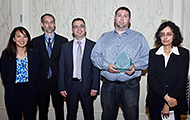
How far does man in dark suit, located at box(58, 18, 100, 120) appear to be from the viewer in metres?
2.59

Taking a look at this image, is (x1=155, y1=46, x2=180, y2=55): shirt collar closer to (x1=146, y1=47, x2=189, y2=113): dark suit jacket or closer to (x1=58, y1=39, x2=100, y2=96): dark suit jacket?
(x1=146, y1=47, x2=189, y2=113): dark suit jacket

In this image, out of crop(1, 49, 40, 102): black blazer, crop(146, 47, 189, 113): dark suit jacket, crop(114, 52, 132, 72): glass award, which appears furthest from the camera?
crop(1, 49, 40, 102): black blazer

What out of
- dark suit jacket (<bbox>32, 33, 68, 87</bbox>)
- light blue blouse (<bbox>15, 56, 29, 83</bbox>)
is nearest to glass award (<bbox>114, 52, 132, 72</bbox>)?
dark suit jacket (<bbox>32, 33, 68, 87</bbox>)

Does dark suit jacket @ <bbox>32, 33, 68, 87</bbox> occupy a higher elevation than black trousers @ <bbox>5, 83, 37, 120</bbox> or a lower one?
higher

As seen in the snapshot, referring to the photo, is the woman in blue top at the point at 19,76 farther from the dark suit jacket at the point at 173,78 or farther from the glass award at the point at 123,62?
the dark suit jacket at the point at 173,78

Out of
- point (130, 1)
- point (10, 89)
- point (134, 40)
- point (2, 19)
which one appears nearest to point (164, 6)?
point (130, 1)

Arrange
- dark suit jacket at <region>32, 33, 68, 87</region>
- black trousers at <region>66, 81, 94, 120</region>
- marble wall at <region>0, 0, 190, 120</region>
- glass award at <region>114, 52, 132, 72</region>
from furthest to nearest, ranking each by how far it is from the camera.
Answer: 1. marble wall at <region>0, 0, 190, 120</region>
2. dark suit jacket at <region>32, 33, 68, 87</region>
3. black trousers at <region>66, 81, 94, 120</region>
4. glass award at <region>114, 52, 132, 72</region>

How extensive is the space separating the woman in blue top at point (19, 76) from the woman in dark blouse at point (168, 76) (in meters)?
1.59

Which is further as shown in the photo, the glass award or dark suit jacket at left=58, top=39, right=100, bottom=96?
dark suit jacket at left=58, top=39, right=100, bottom=96

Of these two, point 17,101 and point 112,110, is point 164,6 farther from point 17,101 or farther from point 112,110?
point 17,101

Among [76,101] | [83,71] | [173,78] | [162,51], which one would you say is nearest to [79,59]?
Result: [83,71]

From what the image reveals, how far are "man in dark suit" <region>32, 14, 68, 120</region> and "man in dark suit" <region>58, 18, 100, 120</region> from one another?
0.14 meters

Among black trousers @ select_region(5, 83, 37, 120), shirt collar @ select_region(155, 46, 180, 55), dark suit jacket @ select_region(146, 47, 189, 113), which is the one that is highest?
shirt collar @ select_region(155, 46, 180, 55)

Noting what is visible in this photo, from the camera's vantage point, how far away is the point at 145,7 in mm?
3154
